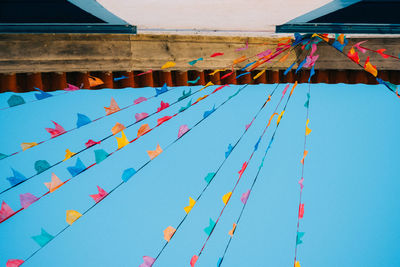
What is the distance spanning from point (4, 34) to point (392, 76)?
2.29 metres

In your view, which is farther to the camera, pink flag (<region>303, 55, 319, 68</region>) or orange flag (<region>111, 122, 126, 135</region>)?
pink flag (<region>303, 55, 319, 68</region>)

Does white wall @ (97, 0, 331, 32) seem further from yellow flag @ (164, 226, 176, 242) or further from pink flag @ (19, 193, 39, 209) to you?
yellow flag @ (164, 226, 176, 242)

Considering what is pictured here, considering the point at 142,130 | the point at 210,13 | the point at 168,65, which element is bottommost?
the point at 142,130

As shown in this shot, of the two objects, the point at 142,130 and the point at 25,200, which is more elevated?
the point at 142,130

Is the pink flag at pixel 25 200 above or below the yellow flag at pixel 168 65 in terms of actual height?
below

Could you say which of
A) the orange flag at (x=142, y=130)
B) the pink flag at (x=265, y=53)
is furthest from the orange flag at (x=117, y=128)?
the pink flag at (x=265, y=53)

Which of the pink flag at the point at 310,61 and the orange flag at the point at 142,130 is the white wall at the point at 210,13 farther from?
the orange flag at the point at 142,130

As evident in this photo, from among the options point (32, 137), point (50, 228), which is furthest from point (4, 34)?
point (50, 228)

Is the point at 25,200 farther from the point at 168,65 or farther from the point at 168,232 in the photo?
the point at 168,65

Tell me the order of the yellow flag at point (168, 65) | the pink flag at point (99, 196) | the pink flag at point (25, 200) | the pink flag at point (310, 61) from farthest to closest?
the pink flag at point (310, 61), the yellow flag at point (168, 65), the pink flag at point (99, 196), the pink flag at point (25, 200)

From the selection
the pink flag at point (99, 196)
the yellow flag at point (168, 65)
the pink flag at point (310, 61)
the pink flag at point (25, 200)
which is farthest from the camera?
the pink flag at point (310, 61)

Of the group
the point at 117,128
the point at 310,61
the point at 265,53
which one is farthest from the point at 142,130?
the point at 310,61

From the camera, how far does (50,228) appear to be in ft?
10.6

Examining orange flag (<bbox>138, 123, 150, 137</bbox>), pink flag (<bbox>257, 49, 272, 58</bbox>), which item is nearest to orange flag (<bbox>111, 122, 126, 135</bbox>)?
orange flag (<bbox>138, 123, 150, 137</bbox>)
